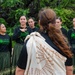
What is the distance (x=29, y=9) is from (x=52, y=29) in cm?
1012

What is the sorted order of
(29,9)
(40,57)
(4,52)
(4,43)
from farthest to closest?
(29,9) < (4,52) < (4,43) < (40,57)

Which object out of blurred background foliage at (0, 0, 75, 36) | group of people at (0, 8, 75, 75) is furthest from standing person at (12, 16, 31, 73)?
group of people at (0, 8, 75, 75)

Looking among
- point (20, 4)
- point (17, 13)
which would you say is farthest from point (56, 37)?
point (20, 4)

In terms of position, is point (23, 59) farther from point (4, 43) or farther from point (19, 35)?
point (19, 35)

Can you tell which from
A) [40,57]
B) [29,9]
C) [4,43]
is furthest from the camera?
[29,9]

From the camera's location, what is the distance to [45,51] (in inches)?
108

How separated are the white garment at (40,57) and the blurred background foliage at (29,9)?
9.26 metres

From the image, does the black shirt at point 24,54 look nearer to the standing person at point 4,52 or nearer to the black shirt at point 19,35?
the standing person at point 4,52

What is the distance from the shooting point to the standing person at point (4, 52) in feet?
24.0

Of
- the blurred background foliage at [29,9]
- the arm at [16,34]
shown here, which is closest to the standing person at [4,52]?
the arm at [16,34]

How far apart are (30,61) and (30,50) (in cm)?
10

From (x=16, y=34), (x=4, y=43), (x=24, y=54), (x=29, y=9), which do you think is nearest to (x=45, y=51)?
(x=24, y=54)

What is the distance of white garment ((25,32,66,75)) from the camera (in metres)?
2.71

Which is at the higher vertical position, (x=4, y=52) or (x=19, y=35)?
(x=19, y=35)
